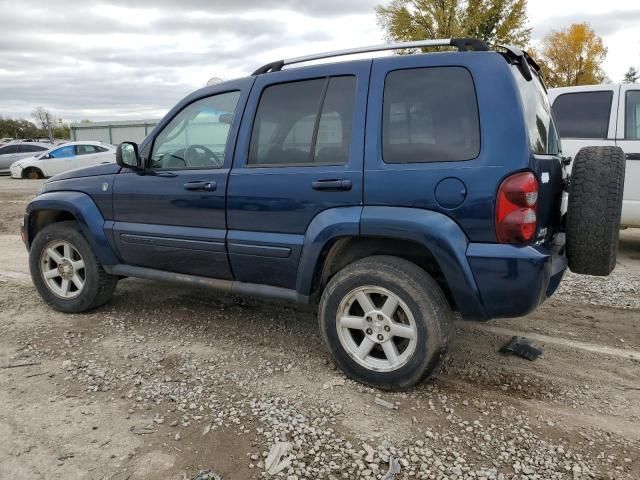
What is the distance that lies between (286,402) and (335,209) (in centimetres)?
116

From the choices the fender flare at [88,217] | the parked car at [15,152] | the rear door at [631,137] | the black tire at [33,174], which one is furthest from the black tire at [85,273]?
the parked car at [15,152]

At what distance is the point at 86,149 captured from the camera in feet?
62.0

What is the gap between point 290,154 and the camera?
3.23 m

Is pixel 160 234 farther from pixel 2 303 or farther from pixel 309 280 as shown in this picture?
pixel 2 303

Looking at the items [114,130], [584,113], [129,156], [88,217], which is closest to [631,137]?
[584,113]

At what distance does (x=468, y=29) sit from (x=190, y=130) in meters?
25.6

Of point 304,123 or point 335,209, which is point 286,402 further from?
point 304,123

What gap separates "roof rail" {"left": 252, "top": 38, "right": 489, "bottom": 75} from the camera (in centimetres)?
282

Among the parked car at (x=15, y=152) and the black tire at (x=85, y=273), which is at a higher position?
the parked car at (x=15, y=152)

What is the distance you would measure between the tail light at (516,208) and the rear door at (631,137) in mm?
3931

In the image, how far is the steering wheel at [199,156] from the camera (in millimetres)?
3516

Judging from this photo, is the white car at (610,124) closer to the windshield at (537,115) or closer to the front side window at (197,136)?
the windshield at (537,115)

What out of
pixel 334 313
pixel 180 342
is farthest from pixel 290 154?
pixel 180 342

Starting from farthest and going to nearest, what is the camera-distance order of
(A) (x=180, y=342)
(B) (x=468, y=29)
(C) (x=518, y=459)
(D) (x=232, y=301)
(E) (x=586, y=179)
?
(B) (x=468, y=29), (D) (x=232, y=301), (A) (x=180, y=342), (E) (x=586, y=179), (C) (x=518, y=459)
